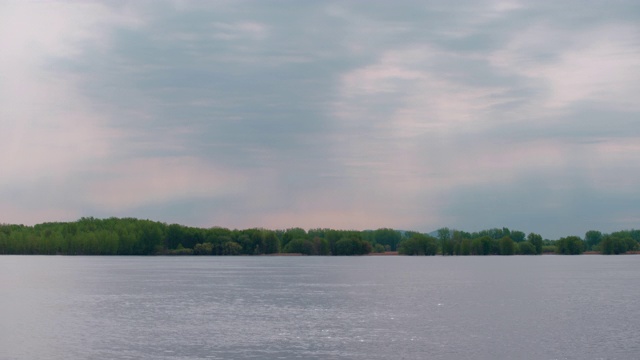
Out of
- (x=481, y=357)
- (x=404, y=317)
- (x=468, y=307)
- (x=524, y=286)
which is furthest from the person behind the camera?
Result: (x=524, y=286)

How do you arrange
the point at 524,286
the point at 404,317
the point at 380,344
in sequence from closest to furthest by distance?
the point at 380,344 < the point at 404,317 < the point at 524,286

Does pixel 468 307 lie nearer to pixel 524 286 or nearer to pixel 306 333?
pixel 306 333

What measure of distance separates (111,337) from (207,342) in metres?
6.27

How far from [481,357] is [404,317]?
16588mm

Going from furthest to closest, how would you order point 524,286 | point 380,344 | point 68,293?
point 524,286, point 68,293, point 380,344

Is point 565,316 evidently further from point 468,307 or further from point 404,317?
point 404,317

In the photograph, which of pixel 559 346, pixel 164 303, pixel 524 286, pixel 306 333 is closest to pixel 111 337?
pixel 306 333

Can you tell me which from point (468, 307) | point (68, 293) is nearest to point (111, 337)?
point (468, 307)

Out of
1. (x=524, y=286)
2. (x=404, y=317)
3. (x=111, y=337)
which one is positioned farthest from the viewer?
(x=524, y=286)

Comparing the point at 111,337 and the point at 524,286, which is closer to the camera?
the point at 111,337

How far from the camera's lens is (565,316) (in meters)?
52.9

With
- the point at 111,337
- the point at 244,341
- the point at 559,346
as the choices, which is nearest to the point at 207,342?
the point at 244,341

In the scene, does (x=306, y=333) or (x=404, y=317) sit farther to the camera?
(x=404, y=317)

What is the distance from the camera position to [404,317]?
51.1 meters
